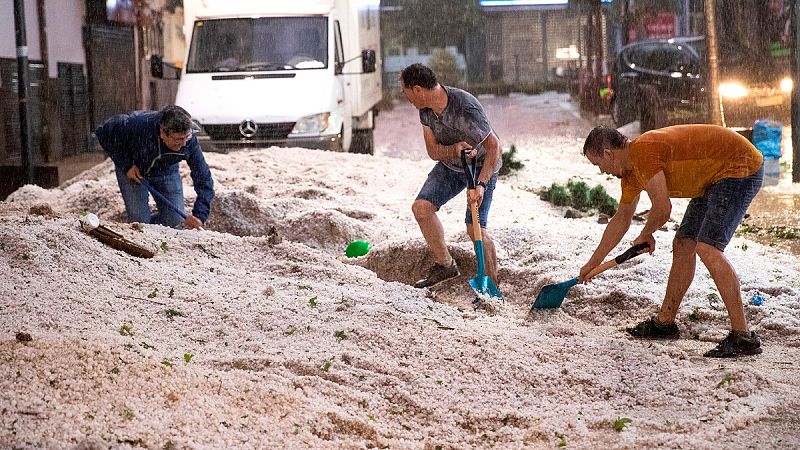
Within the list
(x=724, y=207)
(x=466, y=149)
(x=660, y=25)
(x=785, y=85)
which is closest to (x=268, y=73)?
(x=466, y=149)

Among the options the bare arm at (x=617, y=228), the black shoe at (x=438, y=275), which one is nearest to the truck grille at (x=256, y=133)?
the black shoe at (x=438, y=275)

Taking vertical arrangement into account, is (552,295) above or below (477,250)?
below

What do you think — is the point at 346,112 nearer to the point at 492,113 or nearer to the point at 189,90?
the point at 189,90

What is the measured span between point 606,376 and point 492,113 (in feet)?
81.9

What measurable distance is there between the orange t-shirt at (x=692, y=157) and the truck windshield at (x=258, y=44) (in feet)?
28.8

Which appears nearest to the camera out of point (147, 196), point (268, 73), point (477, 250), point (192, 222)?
point (477, 250)

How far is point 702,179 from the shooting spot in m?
6.23

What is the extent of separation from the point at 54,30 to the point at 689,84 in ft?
39.4

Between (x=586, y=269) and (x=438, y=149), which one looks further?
(x=438, y=149)

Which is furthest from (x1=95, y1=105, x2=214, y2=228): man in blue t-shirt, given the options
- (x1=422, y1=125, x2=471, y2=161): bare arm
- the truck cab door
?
the truck cab door

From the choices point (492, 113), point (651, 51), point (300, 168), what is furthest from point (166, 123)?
point (492, 113)

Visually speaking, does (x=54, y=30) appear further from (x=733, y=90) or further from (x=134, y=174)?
(x=134, y=174)

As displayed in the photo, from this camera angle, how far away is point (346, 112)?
15.2 meters

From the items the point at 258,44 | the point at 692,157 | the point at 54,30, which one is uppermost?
the point at 54,30
